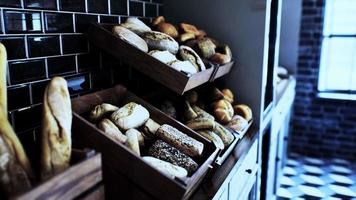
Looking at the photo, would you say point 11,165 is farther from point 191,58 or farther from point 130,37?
point 191,58

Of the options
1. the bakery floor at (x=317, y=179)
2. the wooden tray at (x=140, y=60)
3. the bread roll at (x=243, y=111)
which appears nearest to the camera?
the wooden tray at (x=140, y=60)

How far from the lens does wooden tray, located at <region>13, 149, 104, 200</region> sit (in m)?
0.52

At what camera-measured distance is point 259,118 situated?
173cm

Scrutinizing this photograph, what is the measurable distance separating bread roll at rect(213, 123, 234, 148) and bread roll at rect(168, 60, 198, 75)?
29 cm

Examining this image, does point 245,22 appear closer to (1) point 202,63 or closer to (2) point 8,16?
(1) point 202,63

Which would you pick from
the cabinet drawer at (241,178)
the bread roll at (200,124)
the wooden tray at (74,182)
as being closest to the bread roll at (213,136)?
the bread roll at (200,124)

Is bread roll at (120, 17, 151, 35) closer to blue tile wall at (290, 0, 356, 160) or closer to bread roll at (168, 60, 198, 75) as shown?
bread roll at (168, 60, 198, 75)

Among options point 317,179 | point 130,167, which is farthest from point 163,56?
point 317,179

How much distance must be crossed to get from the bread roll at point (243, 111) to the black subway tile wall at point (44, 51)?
0.71 metres

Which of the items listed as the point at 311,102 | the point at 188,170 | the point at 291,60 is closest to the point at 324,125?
the point at 311,102

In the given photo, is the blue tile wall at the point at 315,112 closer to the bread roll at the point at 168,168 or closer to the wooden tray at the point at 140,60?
the wooden tray at the point at 140,60

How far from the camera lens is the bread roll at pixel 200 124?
1235mm

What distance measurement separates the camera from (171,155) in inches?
37.0

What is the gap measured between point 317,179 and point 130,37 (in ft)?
9.08
